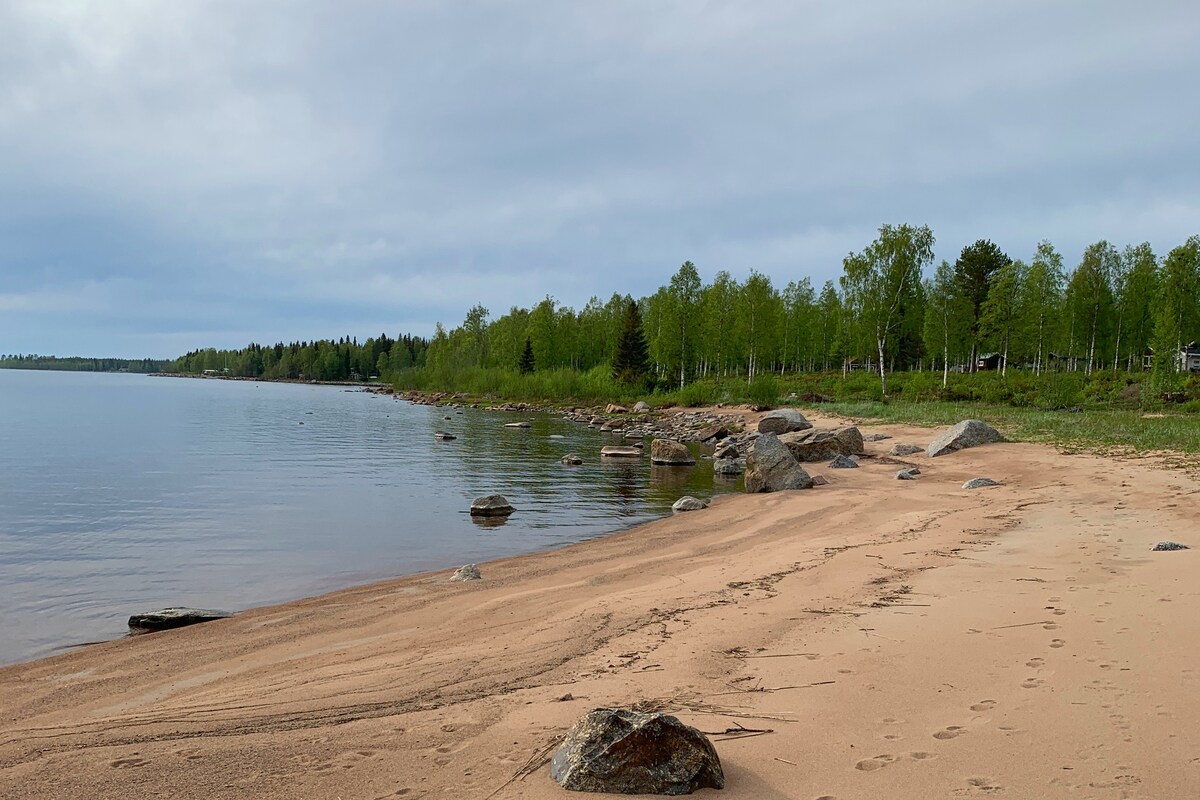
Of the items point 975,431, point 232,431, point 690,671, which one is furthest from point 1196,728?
point 232,431

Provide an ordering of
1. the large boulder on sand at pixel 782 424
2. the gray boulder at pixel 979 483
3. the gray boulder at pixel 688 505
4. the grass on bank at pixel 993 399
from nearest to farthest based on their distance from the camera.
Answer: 1. the gray boulder at pixel 979 483
2. the gray boulder at pixel 688 505
3. the grass on bank at pixel 993 399
4. the large boulder on sand at pixel 782 424

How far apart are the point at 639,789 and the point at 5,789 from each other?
147 inches

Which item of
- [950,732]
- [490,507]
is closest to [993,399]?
[490,507]

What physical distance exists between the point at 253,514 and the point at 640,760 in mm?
15739

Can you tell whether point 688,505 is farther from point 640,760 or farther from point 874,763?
point 640,760

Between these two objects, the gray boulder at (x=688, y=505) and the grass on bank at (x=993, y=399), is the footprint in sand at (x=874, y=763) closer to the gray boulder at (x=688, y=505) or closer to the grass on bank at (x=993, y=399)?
the gray boulder at (x=688, y=505)

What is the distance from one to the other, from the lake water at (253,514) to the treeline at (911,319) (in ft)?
95.9

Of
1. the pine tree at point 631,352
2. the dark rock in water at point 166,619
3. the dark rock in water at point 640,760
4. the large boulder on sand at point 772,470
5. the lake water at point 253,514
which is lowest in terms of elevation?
the lake water at point 253,514

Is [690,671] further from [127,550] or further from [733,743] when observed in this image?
[127,550]

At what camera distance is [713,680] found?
209 inches

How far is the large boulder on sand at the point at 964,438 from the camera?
22.0m

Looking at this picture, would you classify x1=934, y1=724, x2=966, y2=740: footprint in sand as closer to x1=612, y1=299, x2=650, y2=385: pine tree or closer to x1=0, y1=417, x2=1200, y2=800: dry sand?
x1=0, y1=417, x2=1200, y2=800: dry sand

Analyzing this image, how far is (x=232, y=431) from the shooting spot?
42.3 meters

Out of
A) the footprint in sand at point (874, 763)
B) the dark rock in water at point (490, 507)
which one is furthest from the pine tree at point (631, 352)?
the footprint in sand at point (874, 763)
